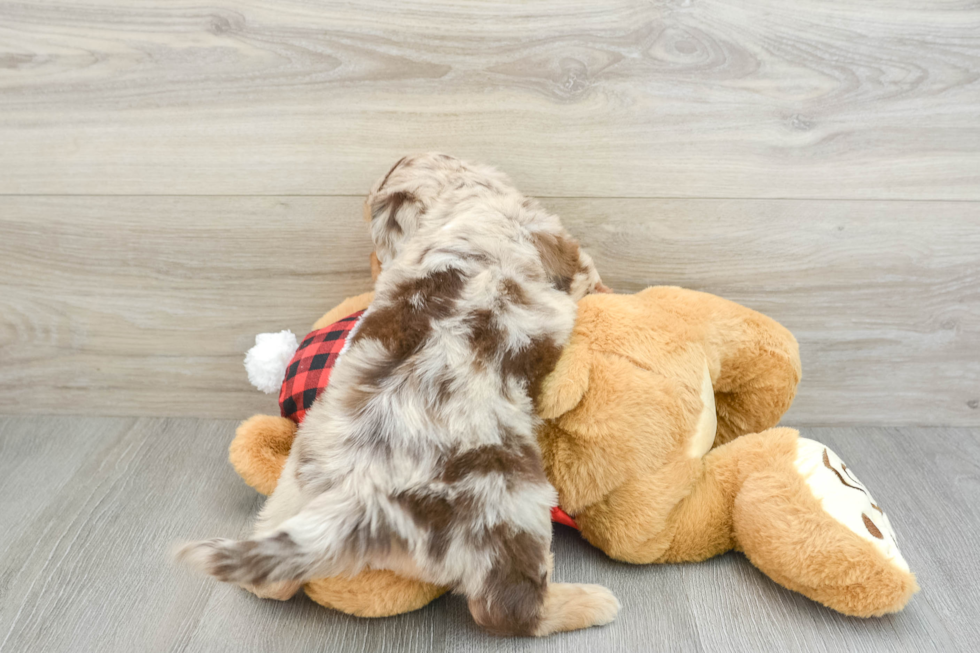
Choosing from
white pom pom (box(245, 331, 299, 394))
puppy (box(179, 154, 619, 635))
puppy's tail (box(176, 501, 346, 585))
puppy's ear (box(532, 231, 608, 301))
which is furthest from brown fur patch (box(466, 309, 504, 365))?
white pom pom (box(245, 331, 299, 394))

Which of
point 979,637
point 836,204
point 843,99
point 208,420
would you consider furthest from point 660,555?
point 208,420

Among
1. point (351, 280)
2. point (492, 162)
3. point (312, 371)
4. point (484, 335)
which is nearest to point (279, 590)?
point (312, 371)

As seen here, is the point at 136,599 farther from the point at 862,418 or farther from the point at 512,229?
→ the point at 862,418

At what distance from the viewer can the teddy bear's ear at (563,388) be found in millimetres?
774

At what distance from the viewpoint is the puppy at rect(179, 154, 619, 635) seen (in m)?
0.68

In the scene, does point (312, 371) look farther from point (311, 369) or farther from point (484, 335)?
point (484, 335)

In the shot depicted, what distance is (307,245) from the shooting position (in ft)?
3.67

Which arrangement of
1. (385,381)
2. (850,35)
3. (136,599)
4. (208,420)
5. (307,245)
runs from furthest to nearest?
(208,420) → (307,245) → (850,35) → (136,599) → (385,381)

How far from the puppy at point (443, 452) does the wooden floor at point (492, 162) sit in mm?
217

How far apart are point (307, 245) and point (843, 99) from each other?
2.85ft

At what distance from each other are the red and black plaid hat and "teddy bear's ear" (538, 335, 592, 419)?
1.03 feet

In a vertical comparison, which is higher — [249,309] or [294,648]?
[249,309]

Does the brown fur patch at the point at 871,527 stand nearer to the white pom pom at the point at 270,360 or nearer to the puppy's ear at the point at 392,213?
the puppy's ear at the point at 392,213

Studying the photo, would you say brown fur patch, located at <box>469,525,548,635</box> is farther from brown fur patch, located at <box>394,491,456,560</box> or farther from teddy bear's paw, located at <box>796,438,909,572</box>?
teddy bear's paw, located at <box>796,438,909,572</box>
